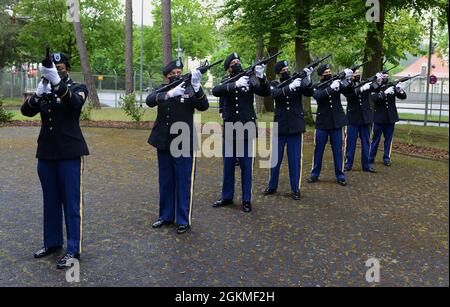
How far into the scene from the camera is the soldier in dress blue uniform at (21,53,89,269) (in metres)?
5.20

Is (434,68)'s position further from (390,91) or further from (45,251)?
(45,251)

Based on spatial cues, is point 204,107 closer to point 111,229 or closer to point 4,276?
point 111,229

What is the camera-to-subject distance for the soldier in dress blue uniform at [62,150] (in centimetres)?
520

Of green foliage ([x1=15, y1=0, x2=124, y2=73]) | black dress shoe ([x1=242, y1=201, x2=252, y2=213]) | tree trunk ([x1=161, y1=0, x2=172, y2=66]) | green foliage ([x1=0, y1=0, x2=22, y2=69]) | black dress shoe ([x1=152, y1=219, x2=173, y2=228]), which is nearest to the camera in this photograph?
black dress shoe ([x1=152, y1=219, x2=173, y2=228])

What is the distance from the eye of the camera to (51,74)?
479 cm

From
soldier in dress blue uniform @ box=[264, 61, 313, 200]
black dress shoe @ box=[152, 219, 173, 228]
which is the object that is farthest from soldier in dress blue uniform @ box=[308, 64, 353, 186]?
black dress shoe @ box=[152, 219, 173, 228]

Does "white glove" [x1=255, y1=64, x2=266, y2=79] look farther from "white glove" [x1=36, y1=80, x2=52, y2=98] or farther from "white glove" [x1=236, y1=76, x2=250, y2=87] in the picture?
"white glove" [x1=36, y1=80, x2=52, y2=98]

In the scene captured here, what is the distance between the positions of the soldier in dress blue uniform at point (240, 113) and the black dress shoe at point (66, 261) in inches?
113

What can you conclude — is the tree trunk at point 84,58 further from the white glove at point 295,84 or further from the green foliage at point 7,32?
the white glove at point 295,84

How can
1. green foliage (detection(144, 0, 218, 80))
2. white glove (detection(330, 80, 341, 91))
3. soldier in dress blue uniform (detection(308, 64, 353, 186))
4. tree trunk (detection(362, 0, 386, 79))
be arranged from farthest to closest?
green foliage (detection(144, 0, 218, 80))
tree trunk (detection(362, 0, 386, 79))
soldier in dress blue uniform (detection(308, 64, 353, 186))
white glove (detection(330, 80, 341, 91))

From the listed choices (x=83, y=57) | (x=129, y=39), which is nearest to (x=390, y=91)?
(x=83, y=57)

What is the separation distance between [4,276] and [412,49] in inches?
1044

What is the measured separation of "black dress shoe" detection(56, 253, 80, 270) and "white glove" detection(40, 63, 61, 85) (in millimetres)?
1720

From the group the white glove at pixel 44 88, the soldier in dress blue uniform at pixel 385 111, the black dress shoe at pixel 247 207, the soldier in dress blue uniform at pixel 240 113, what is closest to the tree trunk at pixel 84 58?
the soldier in dress blue uniform at pixel 385 111
